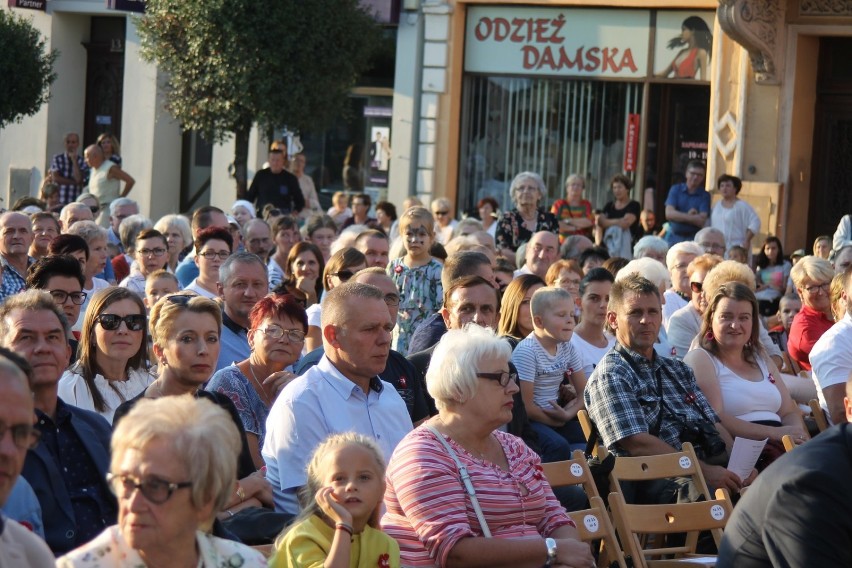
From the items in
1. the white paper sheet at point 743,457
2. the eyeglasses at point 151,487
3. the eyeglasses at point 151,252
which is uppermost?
the eyeglasses at point 151,252

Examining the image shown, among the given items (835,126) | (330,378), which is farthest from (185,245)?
(835,126)

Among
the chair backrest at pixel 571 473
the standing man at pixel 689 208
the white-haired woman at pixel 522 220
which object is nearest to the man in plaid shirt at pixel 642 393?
the chair backrest at pixel 571 473

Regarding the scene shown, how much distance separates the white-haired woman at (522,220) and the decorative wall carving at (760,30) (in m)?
4.47

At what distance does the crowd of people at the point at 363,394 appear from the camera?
399 centimetres

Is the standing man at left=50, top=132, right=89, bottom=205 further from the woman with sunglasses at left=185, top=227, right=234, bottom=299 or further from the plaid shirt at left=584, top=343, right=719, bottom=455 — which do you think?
the plaid shirt at left=584, top=343, right=719, bottom=455

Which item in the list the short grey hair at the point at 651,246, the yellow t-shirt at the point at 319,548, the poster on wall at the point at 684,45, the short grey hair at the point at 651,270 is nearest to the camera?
the yellow t-shirt at the point at 319,548

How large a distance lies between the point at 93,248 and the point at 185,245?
237cm

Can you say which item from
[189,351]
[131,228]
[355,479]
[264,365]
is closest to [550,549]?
[355,479]

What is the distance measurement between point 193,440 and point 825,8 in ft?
50.8

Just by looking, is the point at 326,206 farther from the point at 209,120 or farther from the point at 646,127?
the point at 646,127

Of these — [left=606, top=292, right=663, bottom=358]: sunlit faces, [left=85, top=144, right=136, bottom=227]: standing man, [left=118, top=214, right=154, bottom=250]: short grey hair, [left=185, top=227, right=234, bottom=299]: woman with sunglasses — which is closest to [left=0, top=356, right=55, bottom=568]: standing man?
[left=606, top=292, right=663, bottom=358]: sunlit faces

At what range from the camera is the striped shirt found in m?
5.43

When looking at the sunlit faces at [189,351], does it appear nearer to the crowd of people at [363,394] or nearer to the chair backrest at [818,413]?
the crowd of people at [363,394]

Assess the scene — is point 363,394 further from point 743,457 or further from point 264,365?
point 743,457
